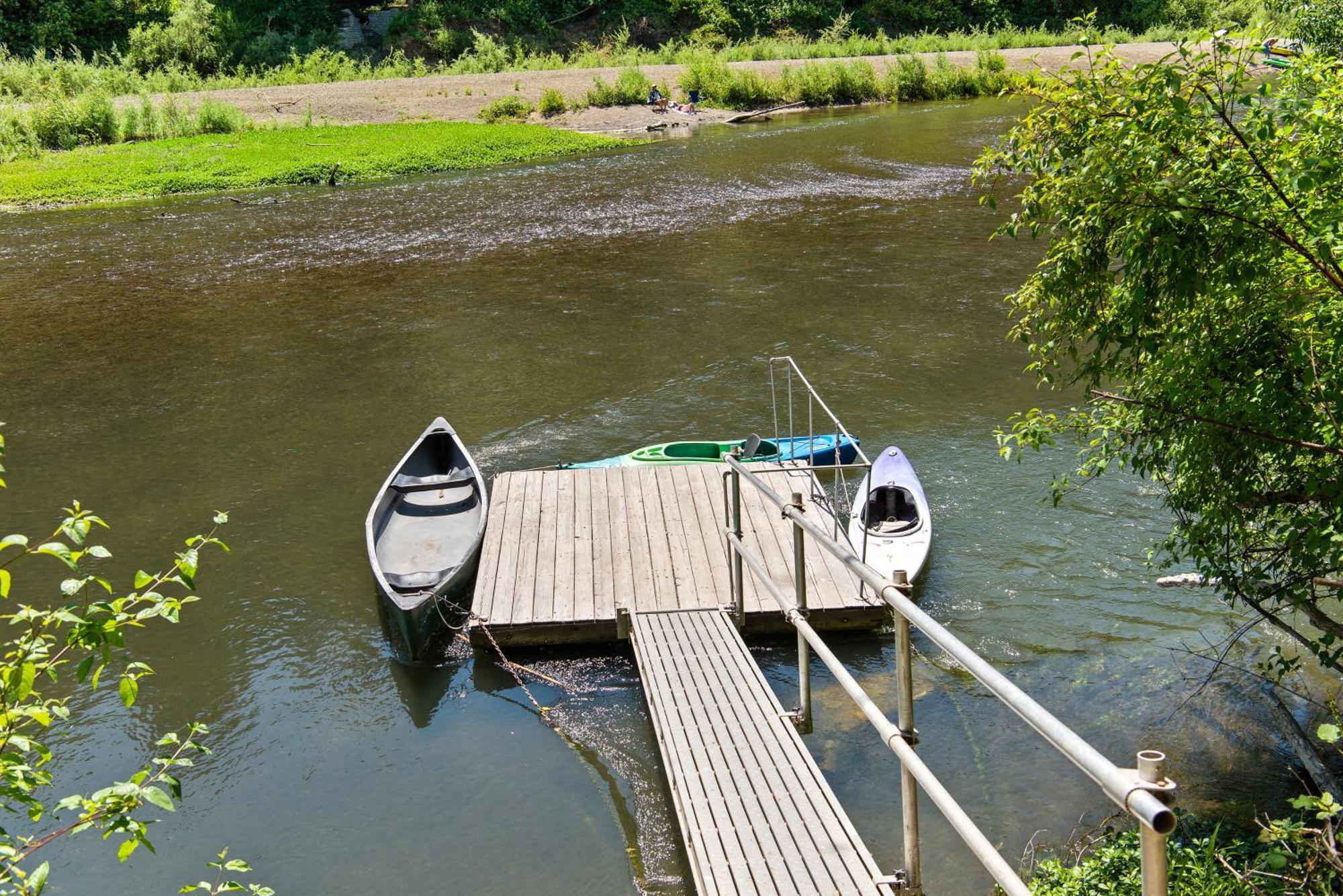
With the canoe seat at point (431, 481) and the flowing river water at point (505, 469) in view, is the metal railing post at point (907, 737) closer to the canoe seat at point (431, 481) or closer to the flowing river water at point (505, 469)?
the flowing river water at point (505, 469)

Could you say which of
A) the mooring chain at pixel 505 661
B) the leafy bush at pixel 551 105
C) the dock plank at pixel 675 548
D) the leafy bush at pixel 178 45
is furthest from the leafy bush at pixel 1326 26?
the leafy bush at pixel 178 45

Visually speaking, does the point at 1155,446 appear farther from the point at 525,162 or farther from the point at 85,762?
the point at 525,162

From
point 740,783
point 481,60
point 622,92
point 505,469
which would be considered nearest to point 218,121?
point 481,60

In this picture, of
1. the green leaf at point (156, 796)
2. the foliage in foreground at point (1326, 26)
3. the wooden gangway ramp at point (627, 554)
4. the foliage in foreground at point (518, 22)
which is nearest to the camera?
the green leaf at point (156, 796)

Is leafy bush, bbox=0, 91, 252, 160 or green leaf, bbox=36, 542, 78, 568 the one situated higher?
leafy bush, bbox=0, 91, 252, 160

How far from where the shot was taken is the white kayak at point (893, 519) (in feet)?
33.1

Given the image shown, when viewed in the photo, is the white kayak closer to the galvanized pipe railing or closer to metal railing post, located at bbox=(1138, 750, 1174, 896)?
the galvanized pipe railing

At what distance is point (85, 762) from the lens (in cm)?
834

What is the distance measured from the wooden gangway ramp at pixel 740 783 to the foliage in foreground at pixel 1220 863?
1.26m

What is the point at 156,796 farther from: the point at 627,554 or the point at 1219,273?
the point at 627,554

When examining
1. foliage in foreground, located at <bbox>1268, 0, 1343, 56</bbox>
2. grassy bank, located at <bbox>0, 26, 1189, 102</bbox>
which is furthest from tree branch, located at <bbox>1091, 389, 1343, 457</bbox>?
grassy bank, located at <bbox>0, 26, 1189, 102</bbox>

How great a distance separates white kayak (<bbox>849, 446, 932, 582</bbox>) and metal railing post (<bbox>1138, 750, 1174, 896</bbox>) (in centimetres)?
712

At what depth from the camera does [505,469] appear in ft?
43.8

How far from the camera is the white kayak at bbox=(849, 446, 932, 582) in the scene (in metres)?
10.1
